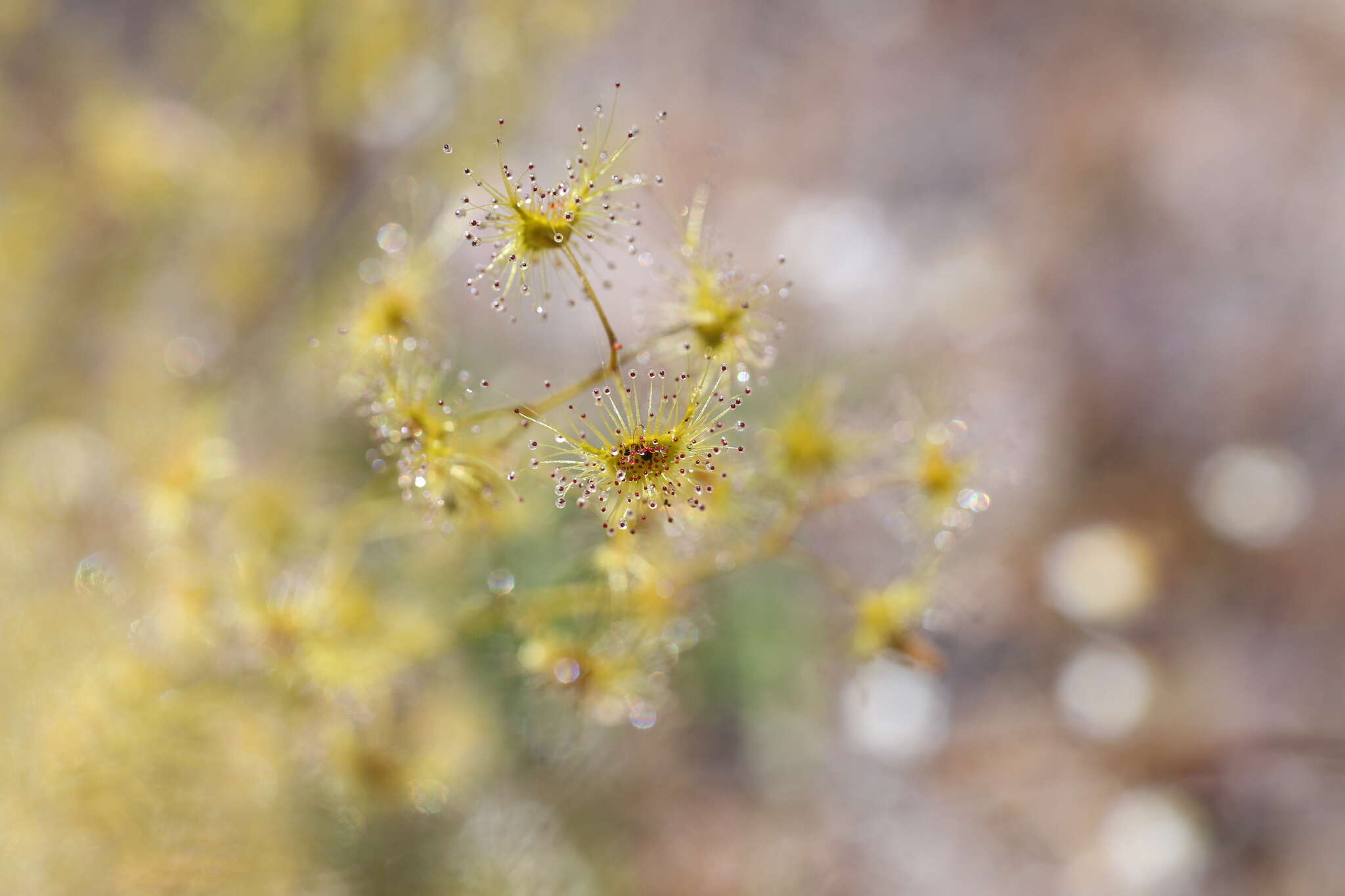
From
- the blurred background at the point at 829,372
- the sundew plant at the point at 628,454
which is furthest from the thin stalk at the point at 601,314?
the blurred background at the point at 829,372

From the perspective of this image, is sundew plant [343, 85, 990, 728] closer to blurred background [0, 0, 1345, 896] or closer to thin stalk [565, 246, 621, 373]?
thin stalk [565, 246, 621, 373]

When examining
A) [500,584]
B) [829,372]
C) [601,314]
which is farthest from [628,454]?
[829,372]

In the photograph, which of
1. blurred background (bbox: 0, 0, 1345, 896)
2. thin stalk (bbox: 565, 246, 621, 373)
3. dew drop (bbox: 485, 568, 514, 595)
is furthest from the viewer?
blurred background (bbox: 0, 0, 1345, 896)

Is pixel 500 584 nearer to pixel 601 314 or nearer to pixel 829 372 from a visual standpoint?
pixel 601 314

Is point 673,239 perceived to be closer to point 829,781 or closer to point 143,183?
point 143,183

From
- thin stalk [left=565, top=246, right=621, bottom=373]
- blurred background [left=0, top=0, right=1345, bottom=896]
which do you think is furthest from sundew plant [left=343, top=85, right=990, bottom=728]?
blurred background [left=0, top=0, right=1345, bottom=896]

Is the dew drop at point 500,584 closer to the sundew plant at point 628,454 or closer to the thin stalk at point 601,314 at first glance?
the sundew plant at point 628,454

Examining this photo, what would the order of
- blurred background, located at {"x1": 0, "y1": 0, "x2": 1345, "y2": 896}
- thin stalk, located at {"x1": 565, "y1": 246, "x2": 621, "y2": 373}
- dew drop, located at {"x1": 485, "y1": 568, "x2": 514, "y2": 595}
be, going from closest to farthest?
thin stalk, located at {"x1": 565, "y1": 246, "x2": 621, "y2": 373}
dew drop, located at {"x1": 485, "y1": 568, "x2": 514, "y2": 595}
blurred background, located at {"x1": 0, "y1": 0, "x2": 1345, "y2": 896}

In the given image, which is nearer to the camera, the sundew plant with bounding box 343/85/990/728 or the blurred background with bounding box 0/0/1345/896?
the sundew plant with bounding box 343/85/990/728
